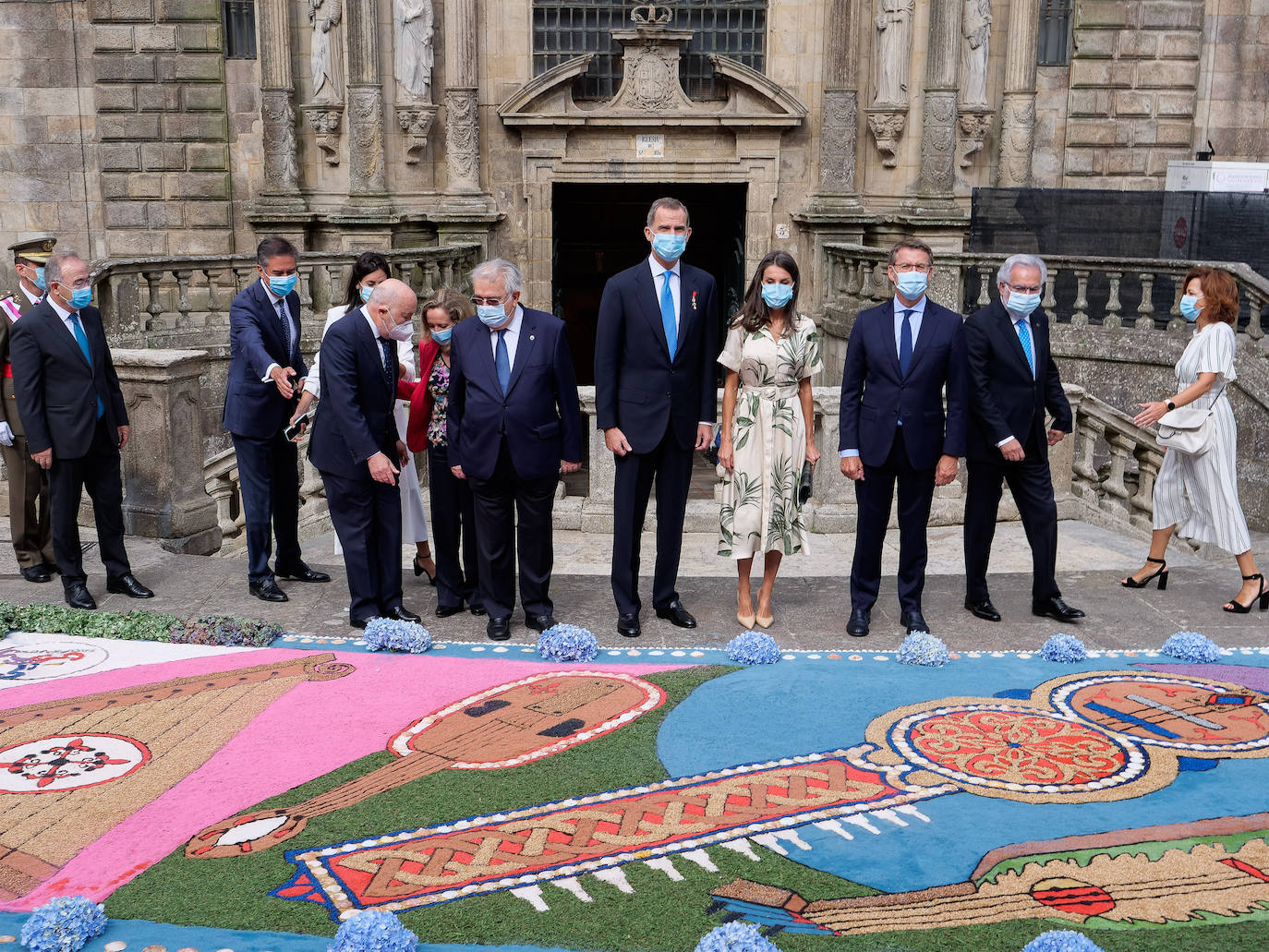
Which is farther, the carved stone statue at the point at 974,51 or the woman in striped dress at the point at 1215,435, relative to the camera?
the carved stone statue at the point at 974,51

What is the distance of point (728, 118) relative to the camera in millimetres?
16094

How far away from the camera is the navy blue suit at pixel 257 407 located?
278 inches

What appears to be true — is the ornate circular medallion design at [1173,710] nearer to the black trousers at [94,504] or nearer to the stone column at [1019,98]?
the black trousers at [94,504]

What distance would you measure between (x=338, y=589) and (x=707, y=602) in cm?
202

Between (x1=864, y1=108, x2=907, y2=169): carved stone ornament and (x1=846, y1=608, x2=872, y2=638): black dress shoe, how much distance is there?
10443 millimetres

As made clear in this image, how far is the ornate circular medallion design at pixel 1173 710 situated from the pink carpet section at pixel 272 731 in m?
1.79

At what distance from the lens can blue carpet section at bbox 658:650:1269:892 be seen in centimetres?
426

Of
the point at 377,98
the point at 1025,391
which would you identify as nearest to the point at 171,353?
the point at 1025,391

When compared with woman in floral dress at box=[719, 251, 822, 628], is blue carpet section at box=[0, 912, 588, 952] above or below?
below

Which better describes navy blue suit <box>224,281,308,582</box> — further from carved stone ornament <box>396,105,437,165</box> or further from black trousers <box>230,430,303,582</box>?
carved stone ornament <box>396,105,437,165</box>

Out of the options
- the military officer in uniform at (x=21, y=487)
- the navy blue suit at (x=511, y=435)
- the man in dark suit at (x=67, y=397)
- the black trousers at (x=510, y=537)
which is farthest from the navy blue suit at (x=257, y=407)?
the military officer in uniform at (x=21, y=487)

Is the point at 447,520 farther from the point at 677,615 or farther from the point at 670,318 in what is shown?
the point at 670,318

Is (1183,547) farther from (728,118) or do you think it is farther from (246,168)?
(246,168)

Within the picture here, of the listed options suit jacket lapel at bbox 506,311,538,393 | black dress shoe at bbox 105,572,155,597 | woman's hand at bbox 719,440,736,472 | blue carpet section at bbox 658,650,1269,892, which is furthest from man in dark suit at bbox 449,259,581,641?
black dress shoe at bbox 105,572,155,597
